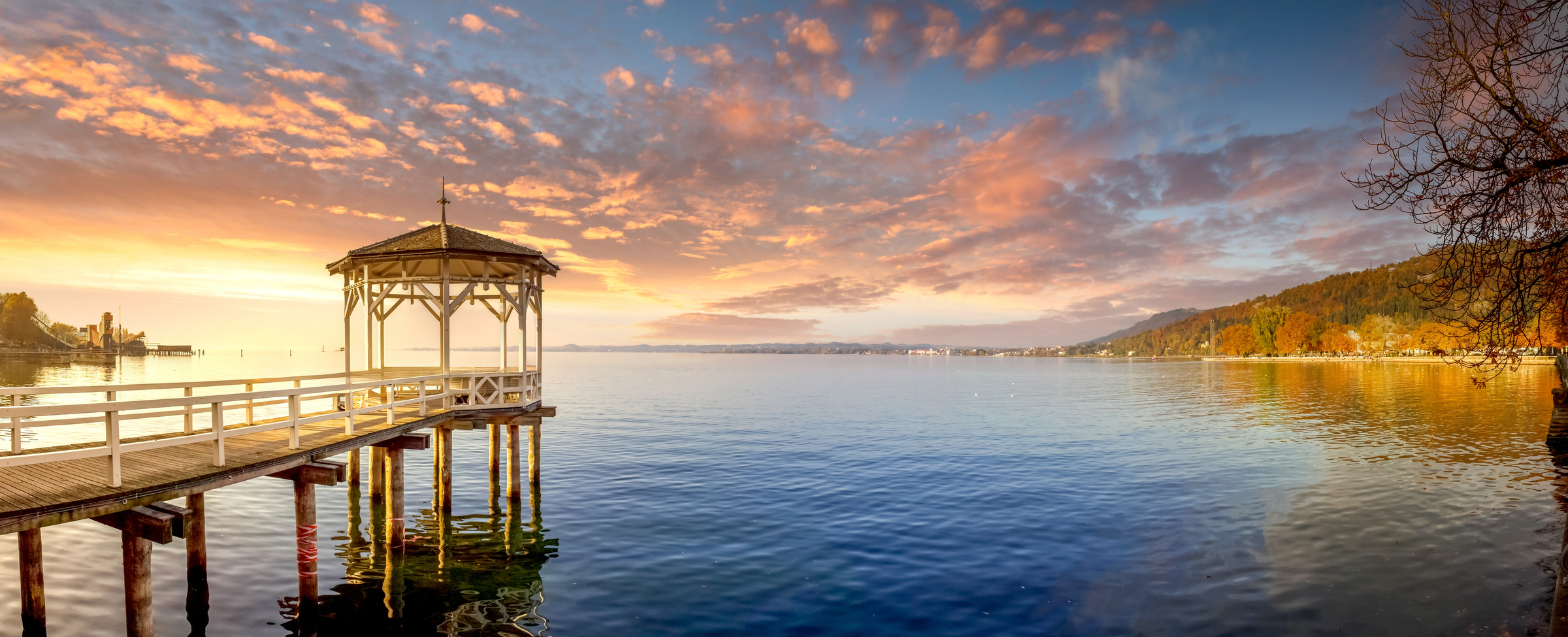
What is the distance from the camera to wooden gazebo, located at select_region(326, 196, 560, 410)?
59.8 feet

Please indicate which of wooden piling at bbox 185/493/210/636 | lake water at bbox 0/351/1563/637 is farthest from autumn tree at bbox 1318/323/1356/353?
wooden piling at bbox 185/493/210/636

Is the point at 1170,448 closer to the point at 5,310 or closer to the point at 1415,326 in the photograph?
the point at 1415,326

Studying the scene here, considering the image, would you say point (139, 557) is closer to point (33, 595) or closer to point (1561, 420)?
point (33, 595)

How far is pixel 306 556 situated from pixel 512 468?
8.58 meters

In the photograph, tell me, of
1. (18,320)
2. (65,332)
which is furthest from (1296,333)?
(65,332)

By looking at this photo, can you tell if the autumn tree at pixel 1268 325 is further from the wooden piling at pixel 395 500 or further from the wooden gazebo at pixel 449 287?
the wooden piling at pixel 395 500

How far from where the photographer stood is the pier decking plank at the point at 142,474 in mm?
8320

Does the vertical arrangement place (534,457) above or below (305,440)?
below

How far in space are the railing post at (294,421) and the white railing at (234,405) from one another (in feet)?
0.05

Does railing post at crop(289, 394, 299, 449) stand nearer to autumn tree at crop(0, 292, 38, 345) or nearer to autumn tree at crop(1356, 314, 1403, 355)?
autumn tree at crop(0, 292, 38, 345)

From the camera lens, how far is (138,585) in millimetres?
9383

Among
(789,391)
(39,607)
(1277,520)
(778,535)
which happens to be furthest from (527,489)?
(789,391)

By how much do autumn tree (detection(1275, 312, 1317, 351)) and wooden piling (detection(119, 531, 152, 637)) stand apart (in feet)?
705

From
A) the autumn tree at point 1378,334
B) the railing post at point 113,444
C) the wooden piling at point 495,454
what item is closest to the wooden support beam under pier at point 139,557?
the railing post at point 113,444
